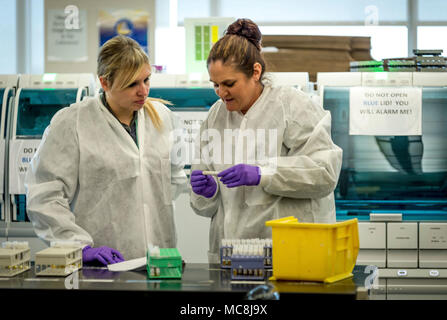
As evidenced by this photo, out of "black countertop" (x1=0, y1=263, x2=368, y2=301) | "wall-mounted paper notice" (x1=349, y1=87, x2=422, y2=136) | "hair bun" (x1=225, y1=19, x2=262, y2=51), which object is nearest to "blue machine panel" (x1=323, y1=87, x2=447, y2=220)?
"wall-mounted paper notice" (x1=349, y1=87, x2=422, y2=136)

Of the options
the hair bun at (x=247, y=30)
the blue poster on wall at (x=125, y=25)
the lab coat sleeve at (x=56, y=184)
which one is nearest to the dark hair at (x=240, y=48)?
the hair bun at (x=247, y=30)

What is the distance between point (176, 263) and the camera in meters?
1.83

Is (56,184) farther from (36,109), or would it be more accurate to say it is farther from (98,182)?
(36,109)

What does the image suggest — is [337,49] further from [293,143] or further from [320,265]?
[320,265]

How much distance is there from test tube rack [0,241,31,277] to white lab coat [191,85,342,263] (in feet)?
2.40

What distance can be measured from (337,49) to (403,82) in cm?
61

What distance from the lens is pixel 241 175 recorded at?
2.12m

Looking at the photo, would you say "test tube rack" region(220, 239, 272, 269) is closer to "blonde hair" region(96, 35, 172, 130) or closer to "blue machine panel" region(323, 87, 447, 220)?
"blonde hair" region(96, 35, 172, 130)

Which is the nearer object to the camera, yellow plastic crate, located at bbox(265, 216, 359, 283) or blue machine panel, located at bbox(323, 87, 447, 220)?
yellow plastic crate, located at bbox(265, 216, 359, 283)

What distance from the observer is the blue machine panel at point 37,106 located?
382 centimetres

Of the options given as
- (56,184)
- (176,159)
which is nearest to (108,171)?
(56,184)

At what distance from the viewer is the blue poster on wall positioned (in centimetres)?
515

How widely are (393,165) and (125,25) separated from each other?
2735mm
